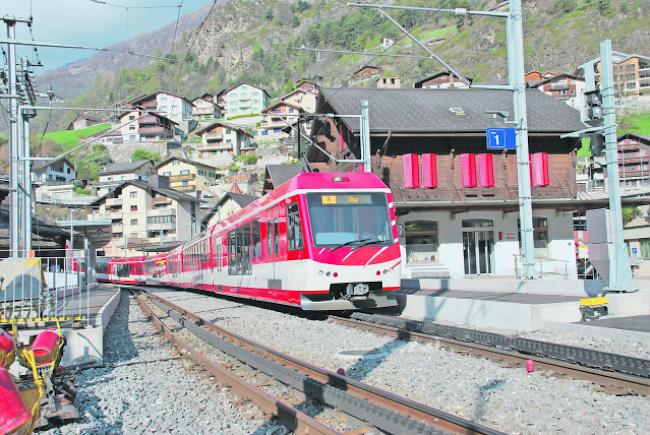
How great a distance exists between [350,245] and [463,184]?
2061 centimetres

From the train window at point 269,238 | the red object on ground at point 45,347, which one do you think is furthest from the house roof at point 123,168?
the red object on ground at point 45,347

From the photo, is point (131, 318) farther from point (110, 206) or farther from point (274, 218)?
point (110, 206)

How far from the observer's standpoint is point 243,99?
167 m

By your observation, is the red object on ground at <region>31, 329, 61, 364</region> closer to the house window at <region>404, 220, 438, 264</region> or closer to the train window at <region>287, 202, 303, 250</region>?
the train window at <region>287, 202, 303, 250</region>

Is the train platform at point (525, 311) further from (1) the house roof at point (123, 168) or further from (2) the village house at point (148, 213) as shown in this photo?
(1) the house roof at point (123, 168)

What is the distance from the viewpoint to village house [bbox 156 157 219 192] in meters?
106

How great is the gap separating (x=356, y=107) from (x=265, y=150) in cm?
9255

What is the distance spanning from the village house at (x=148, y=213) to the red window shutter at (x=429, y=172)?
52.8 metres

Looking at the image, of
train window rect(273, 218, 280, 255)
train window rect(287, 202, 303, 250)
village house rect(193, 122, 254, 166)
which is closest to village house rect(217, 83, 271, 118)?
village house rect(193, 122, 254, 166)

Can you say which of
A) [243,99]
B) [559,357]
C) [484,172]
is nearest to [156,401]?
[559,357]

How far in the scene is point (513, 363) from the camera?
337 inches

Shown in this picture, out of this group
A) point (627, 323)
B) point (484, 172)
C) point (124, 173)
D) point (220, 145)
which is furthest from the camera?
point (220, 145)

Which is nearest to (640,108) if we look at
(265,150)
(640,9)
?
(640,9)

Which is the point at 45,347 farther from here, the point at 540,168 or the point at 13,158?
the point at 540,168
